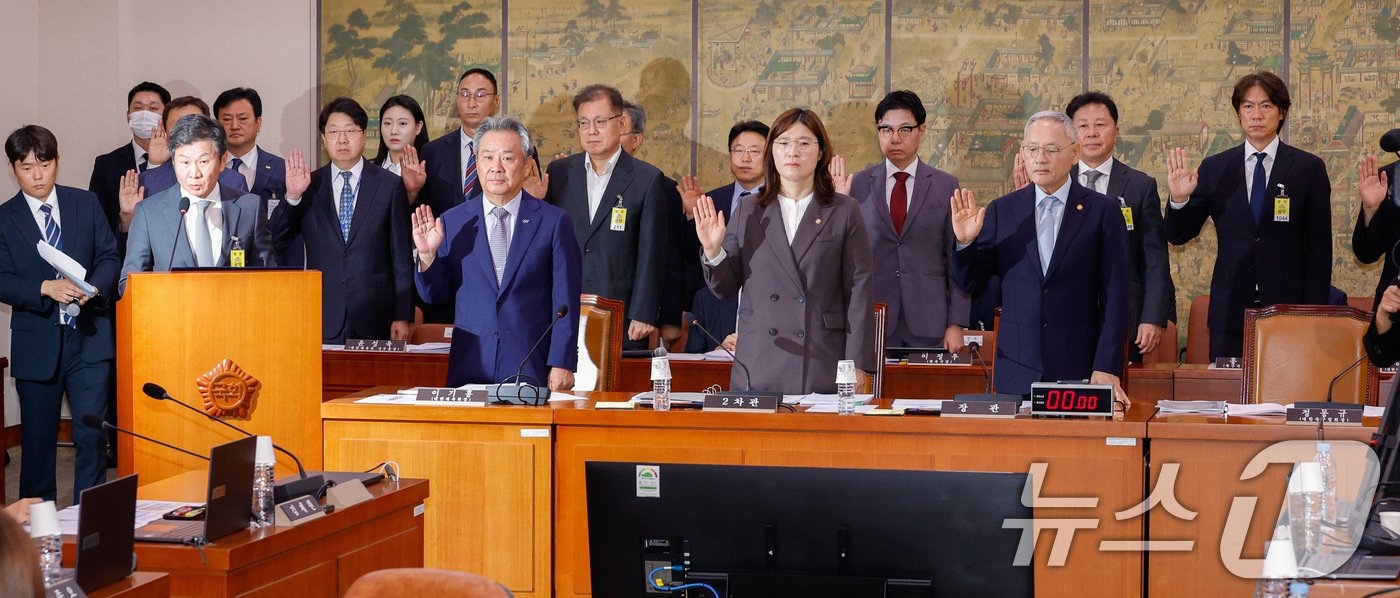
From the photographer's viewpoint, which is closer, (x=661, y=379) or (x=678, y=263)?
(x=661, y=379)

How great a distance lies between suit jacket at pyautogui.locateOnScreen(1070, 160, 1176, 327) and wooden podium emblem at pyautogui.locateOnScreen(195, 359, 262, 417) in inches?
127

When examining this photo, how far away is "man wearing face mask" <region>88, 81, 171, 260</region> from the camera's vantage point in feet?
22.9

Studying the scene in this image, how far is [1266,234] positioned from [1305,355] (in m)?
1.70

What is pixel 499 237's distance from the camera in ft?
15.4

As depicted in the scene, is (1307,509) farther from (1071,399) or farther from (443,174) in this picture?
(443,174)

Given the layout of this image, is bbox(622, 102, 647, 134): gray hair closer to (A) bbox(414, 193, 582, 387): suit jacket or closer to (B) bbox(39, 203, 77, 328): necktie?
(A) bbox(414, 193, 582, 387): suit jacket

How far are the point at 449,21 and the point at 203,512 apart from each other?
6.27 meters

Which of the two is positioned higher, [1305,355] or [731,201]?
[731,201]

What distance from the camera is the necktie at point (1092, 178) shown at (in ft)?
20.7

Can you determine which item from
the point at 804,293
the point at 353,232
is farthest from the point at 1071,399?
the point at 353,232

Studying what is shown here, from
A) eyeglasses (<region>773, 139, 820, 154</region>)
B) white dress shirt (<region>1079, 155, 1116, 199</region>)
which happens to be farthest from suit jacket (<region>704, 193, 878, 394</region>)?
white dress shirt (<region>1079, 155, 1116, 199</region>)

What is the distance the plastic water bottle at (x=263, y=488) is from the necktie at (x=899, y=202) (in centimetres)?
402

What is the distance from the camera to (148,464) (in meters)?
4.10

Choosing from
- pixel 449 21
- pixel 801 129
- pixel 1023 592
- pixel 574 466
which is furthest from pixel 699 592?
pixel 449 21
